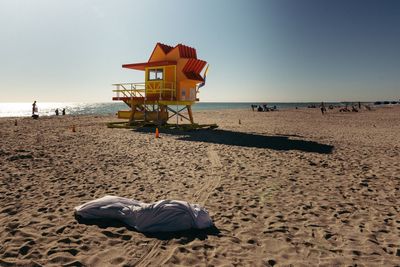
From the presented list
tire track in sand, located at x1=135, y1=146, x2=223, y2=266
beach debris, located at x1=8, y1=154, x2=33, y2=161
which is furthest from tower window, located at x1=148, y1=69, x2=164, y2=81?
beach debris, located at x1=8, y1=154, x2=33, y2=161

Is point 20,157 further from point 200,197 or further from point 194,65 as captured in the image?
point 194,65

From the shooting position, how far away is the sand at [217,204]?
464 cm

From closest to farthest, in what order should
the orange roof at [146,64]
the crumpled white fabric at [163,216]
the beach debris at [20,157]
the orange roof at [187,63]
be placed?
the crumpled white fabric at [163,216] → the beach debris at [20,157] → the orange roof at [146,64] → the orange roof at [187,63]

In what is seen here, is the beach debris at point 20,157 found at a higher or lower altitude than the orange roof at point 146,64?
lower

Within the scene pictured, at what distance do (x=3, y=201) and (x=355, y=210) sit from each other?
8.36 m

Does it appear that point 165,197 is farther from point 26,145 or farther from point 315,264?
point 26,145

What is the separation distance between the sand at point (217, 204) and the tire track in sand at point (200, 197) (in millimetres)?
28

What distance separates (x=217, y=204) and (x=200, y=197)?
65 centimetres

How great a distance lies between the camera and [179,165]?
36.1ft

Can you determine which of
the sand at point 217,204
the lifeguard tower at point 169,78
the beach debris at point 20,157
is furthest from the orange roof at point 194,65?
the beach debris at point 20,157

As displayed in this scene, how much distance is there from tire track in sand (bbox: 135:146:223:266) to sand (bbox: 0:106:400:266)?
28 mm

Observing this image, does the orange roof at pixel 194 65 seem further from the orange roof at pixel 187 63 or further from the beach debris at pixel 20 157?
the beach debris at pixel 20 157

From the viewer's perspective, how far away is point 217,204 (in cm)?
698

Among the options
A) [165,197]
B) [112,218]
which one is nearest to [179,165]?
[165,197]
